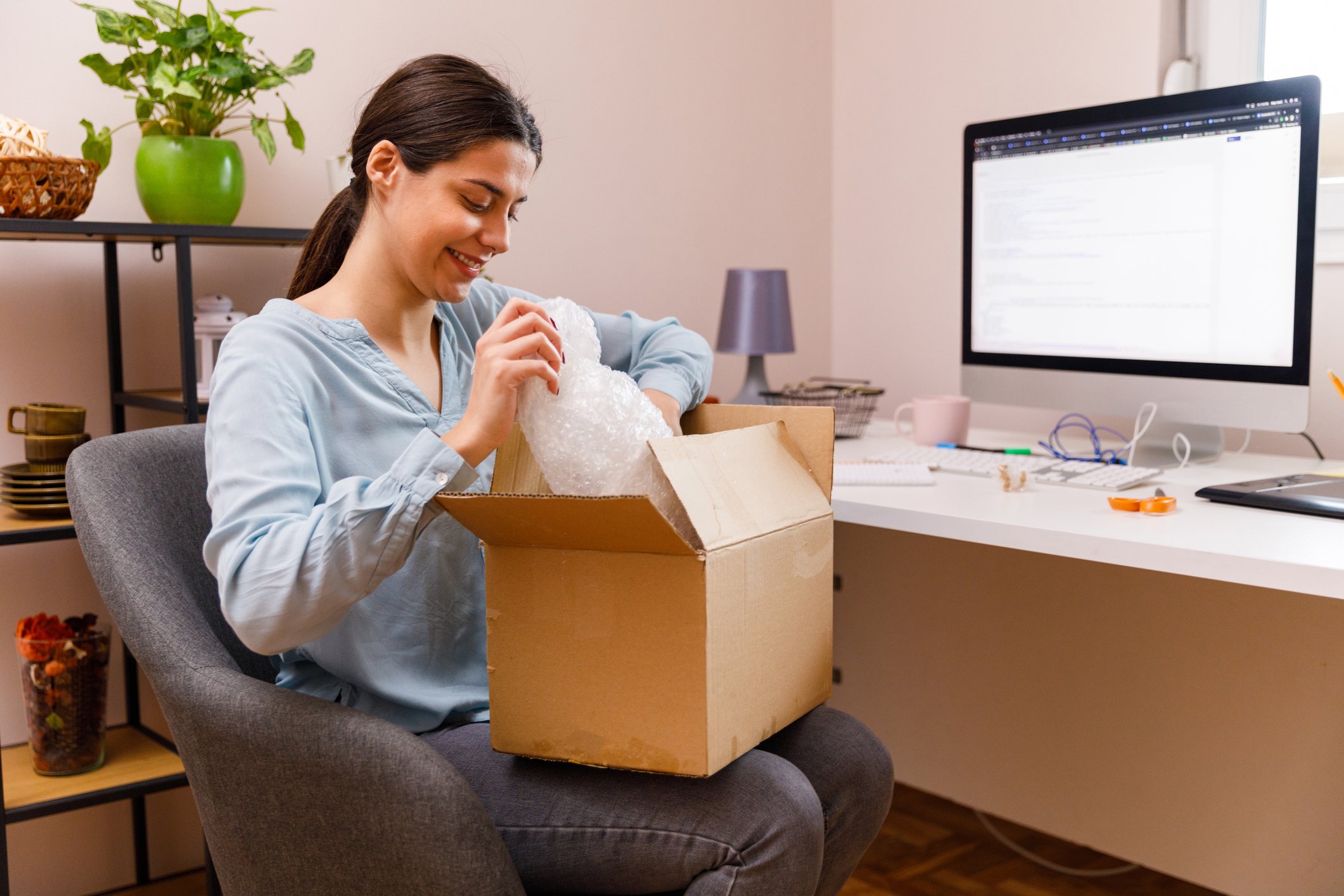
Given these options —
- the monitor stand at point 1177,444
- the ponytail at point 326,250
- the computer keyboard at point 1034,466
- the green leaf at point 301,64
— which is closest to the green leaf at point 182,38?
the green leaf at point 301,64

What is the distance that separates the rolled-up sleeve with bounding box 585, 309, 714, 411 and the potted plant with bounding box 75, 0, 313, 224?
0.62 metres

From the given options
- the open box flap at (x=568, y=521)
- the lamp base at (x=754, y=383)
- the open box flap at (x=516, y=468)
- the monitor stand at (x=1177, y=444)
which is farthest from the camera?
the lamp base at (x=754, y=383)

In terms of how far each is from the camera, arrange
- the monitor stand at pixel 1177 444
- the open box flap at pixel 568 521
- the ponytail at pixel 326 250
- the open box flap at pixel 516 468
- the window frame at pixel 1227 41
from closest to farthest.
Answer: the open box flap at pixel 568 521 → the open box flap at pixel 516 468 → the ponytail at pixel 326 250 → the monitor stand at pixel 1177 444 → the window frame at pixel 1227 41

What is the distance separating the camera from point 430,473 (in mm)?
880

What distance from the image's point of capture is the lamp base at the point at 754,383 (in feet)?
6.68

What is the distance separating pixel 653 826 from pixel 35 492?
104 cm

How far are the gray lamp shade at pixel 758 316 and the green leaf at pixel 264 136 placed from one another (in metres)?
0.83

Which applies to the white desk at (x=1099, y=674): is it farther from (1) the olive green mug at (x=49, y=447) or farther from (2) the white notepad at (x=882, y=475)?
(1) the olive green mug at (x=49, y=447)

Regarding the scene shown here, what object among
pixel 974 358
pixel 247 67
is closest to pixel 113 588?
pixel 247 67

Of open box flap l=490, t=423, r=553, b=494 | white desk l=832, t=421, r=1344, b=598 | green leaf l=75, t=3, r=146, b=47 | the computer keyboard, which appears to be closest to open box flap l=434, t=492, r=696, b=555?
open box flap l=490, t=423, r=553, b=494

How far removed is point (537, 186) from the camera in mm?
2064

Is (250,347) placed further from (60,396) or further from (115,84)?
(60,396)

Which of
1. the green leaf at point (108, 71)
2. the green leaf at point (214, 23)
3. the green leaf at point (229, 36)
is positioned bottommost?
the green leaf at point (108, 71)

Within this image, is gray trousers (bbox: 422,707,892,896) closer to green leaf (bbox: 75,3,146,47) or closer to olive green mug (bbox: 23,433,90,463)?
olive green mug (bbox: 23,433,90,463)
